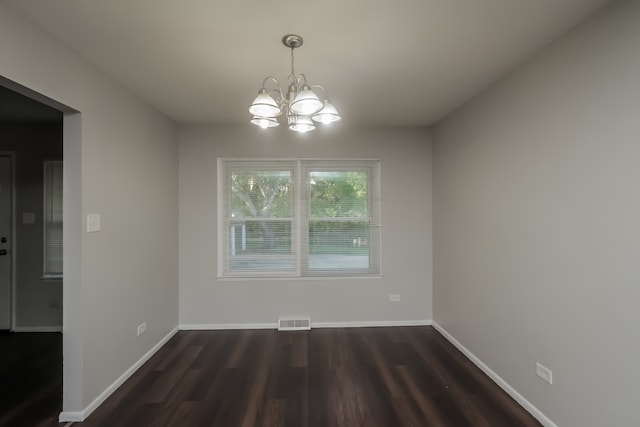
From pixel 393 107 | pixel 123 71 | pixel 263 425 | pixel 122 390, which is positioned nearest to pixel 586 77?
pixel 393 107

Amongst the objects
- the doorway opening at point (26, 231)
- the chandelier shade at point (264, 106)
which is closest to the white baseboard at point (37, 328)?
the doorway opening at point (26, 231)

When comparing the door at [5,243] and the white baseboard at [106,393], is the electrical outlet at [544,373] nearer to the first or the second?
the white baseboard at [106,393]

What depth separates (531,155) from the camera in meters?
1.97

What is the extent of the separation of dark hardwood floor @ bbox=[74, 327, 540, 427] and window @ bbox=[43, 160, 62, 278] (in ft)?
5.61

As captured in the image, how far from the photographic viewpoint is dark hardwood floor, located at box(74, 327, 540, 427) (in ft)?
6.35

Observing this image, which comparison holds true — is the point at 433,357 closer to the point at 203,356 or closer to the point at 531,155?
the point at 531,155

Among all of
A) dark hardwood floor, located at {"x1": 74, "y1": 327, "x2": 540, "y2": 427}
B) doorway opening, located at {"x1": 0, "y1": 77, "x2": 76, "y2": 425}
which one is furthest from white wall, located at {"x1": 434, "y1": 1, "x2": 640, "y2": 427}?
doorway opening, located at {"x1": 0, "y1": 77, "x2": 76, "y2": 425}

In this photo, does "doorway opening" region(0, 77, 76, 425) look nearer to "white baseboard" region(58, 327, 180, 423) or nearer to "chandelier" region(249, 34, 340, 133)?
"white baseboard" region(58, 327, 180, 423)

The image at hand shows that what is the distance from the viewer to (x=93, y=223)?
205cm

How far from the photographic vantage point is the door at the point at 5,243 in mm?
3250

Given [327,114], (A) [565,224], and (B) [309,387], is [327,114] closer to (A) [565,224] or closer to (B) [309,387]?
(A) [565,224]

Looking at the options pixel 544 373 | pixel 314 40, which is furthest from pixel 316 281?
pixel 314 40

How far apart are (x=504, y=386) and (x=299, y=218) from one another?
2.50 meters

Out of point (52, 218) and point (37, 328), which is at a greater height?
point (52, 218)
